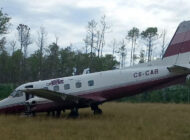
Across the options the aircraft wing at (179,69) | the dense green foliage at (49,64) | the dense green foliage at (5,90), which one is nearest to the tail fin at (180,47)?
the aircraft wing at (179,69)

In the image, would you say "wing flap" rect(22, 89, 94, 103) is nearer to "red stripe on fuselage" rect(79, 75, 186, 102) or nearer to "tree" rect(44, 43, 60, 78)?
"red stripe on fuselage" rect(79, 75, 186, 102)

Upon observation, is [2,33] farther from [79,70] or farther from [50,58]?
[79,70]

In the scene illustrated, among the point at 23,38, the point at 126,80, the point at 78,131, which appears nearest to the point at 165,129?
the point at 78,131

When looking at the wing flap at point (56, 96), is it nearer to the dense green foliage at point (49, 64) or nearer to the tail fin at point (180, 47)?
the tail fin at point (180, 47)

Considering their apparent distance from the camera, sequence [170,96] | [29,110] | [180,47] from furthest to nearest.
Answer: [170,96] < [29,110] < [180,47]

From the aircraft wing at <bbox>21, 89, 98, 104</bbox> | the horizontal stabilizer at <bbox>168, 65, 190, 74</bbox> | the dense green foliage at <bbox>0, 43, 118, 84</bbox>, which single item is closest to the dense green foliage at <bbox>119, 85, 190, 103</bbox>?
the dense green foliage at <bbox>0, 43, 118, 84</bbox>

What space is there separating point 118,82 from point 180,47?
14.5 feet

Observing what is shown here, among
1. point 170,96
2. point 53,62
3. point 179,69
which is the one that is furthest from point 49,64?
point 179,69

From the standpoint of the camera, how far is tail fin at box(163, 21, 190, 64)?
18.0m

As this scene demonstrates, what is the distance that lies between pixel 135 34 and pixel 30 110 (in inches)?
2029

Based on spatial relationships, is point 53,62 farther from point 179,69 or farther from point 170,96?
point 179,69

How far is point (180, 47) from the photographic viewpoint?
1838 cm

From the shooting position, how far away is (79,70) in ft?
221

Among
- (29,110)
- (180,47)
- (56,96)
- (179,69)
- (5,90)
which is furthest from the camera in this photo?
(5,90)
